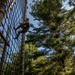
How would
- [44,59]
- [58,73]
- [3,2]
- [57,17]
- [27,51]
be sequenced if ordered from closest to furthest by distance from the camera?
1. [3,2]
2. [58,73]
3. [44,59]
4. [57,17]
5. [27,51]

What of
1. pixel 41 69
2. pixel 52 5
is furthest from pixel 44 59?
pixel 52 5

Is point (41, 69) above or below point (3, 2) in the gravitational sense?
above

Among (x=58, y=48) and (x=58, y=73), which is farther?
(x=58, y=48)

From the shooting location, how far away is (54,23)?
552 inches

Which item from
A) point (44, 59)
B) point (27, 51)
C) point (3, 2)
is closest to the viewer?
point (3, 2)

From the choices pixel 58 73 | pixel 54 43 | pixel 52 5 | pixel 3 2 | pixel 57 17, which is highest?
pixel 52 5

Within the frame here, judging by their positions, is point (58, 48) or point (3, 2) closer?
point (3, 2)

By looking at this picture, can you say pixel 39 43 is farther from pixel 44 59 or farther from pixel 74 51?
pixel 74 51

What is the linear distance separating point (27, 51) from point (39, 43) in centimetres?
212

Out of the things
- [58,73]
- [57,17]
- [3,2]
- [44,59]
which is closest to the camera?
[3,2]

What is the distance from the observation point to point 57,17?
1399 centimetres

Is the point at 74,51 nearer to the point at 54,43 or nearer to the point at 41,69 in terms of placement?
the point at 54,43

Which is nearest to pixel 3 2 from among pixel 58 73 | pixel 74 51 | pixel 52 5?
pixel 58 73

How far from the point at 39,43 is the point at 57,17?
7.60 ft
